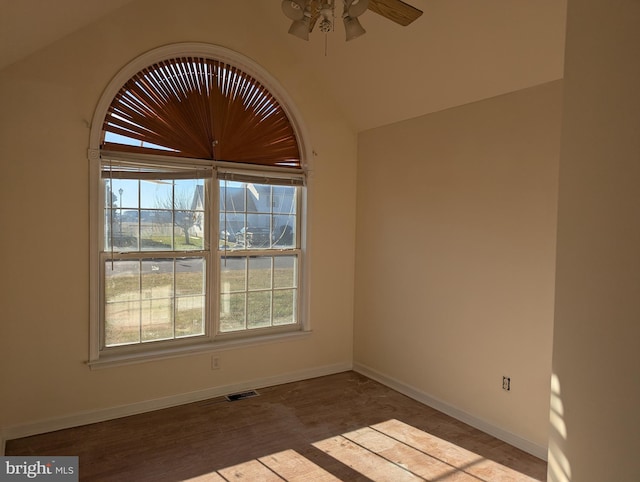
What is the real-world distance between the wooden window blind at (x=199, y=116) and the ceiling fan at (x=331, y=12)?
137 centimetres

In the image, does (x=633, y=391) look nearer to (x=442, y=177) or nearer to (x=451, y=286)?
(x=451, y=286)

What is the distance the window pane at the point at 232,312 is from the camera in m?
3.78

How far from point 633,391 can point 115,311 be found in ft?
10.5

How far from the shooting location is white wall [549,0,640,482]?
1240mm

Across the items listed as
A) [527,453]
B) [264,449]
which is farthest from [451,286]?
[264,449]

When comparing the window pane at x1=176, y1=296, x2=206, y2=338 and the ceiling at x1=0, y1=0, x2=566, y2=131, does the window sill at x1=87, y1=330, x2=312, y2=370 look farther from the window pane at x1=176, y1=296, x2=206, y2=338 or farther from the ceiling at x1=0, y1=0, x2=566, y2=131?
the ceiling at x1=0, y1=0, x2=566, y2=131

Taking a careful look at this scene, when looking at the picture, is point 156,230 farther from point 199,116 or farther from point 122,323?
point 199,116

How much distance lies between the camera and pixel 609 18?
130 cm

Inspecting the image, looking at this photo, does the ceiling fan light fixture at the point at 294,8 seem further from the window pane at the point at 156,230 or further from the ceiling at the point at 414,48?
the window pane at the point at 156,230

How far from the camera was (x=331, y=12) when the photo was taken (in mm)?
2230

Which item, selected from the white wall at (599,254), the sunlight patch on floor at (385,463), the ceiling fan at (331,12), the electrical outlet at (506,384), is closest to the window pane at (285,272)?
the sunlight patch on floor at (385,463)

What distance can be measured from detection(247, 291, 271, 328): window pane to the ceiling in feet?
6.25

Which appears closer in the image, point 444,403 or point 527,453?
point 527,453

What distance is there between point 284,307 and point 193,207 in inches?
49.8
